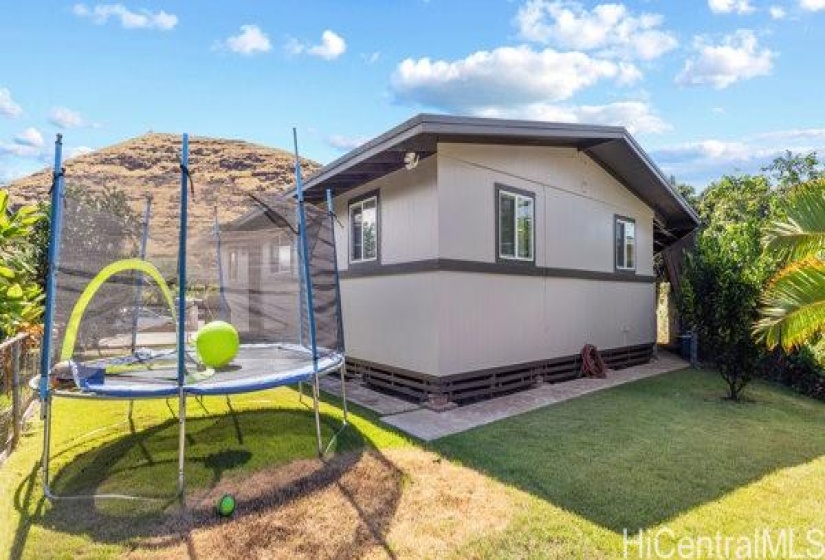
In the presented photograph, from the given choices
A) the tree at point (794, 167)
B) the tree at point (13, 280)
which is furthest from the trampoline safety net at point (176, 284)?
the tree at point (794, 167)

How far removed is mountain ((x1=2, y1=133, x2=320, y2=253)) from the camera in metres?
4.87

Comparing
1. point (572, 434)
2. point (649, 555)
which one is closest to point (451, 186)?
point (572, 434)

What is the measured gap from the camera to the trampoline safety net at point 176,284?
4.70 metres

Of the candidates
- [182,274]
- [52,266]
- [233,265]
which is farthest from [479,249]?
[52,266]

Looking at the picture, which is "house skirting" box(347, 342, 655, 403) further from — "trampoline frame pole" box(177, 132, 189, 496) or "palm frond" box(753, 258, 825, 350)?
"trampoline frame pole" box(177, 132, 189, 496)

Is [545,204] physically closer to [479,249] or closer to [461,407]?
[479,249]

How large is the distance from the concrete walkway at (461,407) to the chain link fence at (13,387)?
4.13 metres

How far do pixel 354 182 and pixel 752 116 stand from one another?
49.3ft

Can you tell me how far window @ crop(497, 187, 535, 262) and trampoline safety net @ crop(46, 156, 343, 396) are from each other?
342cm

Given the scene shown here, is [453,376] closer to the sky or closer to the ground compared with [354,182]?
closer to the ground

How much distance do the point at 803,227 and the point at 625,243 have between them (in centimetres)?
635

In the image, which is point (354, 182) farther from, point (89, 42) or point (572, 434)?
point (89, 42)

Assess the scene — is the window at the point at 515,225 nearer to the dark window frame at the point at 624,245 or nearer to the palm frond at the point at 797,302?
the dark window frame at the point at 624,245

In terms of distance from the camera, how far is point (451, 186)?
297 inches
